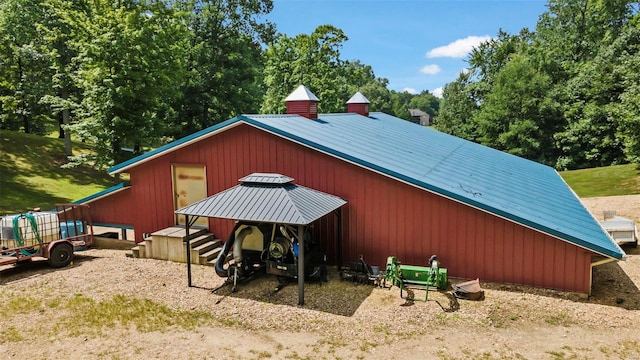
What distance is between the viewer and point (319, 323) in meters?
8.52

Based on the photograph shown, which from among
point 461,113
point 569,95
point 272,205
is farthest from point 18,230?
point 461,113

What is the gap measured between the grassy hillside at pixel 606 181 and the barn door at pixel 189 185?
23.0 metres

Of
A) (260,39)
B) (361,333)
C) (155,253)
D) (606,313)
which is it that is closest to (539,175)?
(606,313)

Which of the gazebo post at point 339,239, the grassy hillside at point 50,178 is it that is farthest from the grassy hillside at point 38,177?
the gazebo post at point 339,239

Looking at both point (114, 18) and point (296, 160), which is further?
point (114, 18)

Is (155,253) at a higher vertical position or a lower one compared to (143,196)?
lower

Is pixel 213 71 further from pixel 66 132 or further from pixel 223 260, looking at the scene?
pixel 223 260

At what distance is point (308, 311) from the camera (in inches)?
358

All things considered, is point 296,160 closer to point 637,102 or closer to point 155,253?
point 155,253

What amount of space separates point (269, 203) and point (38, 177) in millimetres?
23838

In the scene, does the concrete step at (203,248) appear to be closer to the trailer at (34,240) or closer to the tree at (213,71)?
the trailer at (34,240)

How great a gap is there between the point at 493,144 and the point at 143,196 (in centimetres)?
3447

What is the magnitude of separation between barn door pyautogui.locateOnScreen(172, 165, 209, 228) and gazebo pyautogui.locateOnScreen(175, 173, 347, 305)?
2.87 m

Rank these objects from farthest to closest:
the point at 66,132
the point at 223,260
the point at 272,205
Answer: the point at 66,132 < the point at 223,260 < the point at 272,205
